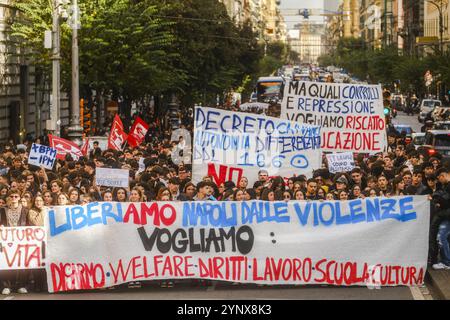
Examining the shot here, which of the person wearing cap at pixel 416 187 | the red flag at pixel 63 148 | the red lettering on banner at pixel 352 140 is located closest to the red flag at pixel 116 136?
the red flag at pixel 63 148

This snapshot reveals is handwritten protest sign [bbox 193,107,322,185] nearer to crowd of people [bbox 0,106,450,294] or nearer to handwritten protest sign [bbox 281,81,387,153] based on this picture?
crowd of people [bbox 0,106,450,294]

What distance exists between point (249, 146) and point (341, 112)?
11.5ft

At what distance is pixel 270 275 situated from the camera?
46.3 ft

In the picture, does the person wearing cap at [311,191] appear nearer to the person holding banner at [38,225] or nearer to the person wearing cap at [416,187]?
the person wearing cap at [416,187]

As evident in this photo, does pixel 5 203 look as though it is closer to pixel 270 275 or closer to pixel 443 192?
pixel 270 275

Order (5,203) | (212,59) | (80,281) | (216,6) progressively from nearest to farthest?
(80,281) → (5,203) → (212,59) → (216,6)

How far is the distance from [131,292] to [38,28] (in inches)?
1033

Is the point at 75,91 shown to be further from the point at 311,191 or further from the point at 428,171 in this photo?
the point at 428,171

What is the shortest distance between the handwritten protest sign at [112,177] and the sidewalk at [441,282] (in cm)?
482

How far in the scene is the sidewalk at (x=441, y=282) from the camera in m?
13.6

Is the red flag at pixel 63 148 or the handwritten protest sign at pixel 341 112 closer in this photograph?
the handwritten protest sign at pixel 341 112

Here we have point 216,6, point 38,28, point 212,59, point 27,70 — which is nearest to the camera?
point 38,28

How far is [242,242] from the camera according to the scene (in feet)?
46.3

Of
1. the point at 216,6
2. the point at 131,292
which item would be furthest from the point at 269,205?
the point at 216,6
